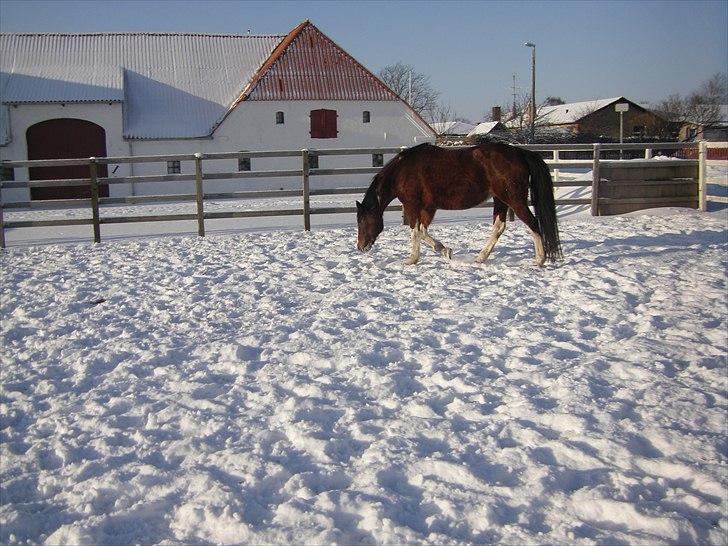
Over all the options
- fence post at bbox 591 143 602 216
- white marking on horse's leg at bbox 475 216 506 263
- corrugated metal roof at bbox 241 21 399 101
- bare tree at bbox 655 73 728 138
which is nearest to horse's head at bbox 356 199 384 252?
white marking on horse's leg at bbox 475 216 506 263

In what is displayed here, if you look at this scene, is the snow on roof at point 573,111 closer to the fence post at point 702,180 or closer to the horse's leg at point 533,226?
the fence post at point 702,180

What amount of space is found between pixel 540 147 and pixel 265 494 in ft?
34.5

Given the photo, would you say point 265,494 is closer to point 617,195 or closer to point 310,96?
point 617,195

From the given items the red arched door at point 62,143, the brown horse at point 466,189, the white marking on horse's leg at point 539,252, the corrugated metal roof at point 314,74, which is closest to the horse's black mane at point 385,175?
the brown horse at point 466,189

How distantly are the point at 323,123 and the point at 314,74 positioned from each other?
6.16 feet

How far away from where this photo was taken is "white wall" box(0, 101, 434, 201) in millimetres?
22047

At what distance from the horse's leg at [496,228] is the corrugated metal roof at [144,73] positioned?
1795cm

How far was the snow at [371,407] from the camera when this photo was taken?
8.49ft

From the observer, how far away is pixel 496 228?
24.4ft

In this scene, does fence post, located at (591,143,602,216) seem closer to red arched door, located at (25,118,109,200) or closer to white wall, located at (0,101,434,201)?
white wall, located at (0,101,434,201)

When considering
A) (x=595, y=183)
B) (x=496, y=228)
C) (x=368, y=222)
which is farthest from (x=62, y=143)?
(x=496, y=228)

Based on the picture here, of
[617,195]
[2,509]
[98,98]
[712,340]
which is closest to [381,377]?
[2,509]

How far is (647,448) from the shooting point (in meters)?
3.07

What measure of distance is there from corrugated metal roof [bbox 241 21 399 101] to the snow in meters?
19.0
